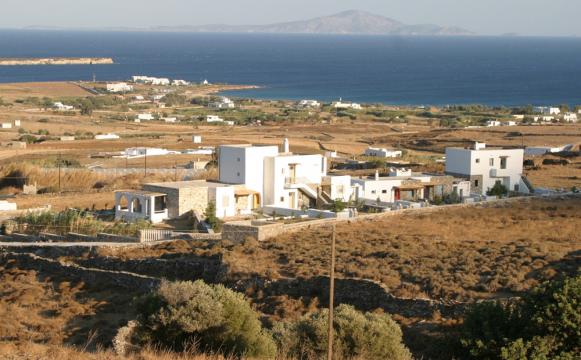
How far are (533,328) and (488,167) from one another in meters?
25.0

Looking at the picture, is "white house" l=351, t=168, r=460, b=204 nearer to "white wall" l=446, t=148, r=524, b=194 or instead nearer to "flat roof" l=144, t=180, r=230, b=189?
"white wall" l=446, t=148, r=524, b=194

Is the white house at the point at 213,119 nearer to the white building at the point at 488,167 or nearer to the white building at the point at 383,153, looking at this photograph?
the white building at the point at 383,153

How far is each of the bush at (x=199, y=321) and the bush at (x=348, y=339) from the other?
0.49 m

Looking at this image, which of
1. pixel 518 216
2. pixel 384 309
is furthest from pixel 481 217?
pixel 384 309

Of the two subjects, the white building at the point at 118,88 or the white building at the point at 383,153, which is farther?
the white building at the point at 118,88

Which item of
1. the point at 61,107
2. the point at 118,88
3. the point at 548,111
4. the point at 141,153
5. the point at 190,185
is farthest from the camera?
the point at 118,88

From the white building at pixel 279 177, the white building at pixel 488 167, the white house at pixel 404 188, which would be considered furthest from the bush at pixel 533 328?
the white building at pixel 488 167

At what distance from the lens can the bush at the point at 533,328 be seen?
16.6 metres

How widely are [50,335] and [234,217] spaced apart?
555 inches

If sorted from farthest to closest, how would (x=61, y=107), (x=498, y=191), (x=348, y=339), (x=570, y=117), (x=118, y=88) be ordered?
(x=118, y=88)
(x=61, y=107)
(x=570, y=117)
(x=498, y=191)
(x=348, y=339)

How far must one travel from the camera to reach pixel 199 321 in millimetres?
18531

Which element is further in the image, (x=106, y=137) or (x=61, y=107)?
(x=61, y=107)

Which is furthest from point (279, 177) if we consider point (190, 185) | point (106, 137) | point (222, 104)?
point (222, 104)

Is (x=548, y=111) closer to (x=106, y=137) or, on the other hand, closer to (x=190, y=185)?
(x=106, y=137)
